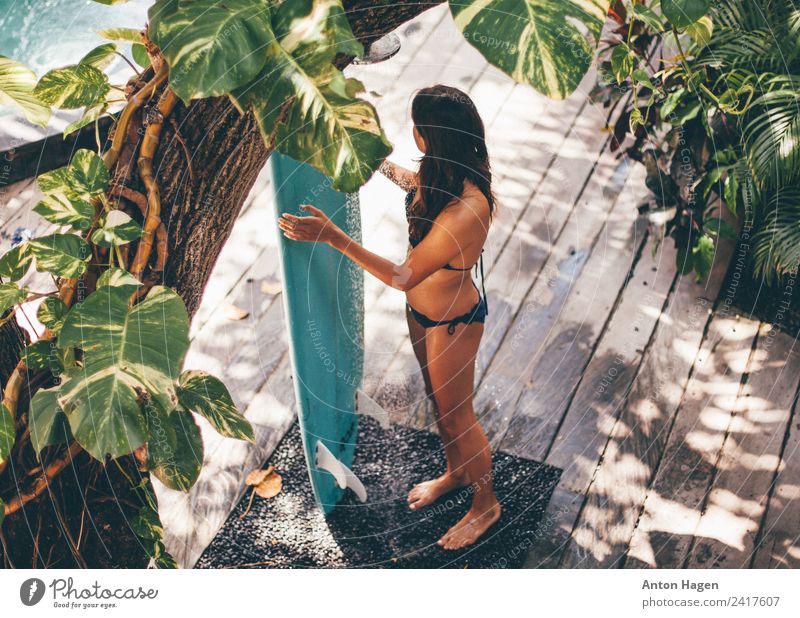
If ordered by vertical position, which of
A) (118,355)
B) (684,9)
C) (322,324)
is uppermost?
(684,9)

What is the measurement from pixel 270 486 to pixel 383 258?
0.96 metres

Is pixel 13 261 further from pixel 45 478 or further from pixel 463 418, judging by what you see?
pixel 463 418

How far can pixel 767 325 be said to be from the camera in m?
2.71

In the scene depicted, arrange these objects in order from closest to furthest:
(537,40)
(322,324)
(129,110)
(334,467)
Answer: (537,40) < (129,110) < (322,324) < (334,467)

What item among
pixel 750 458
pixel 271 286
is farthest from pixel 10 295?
pixel 750 458

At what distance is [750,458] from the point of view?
252 cm

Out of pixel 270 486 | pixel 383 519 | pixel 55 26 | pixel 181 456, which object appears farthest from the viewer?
pixel 55 26

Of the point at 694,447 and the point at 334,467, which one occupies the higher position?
the point at 334,467

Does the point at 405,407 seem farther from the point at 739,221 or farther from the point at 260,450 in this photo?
the point at 739,221

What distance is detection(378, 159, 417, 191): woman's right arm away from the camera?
1780 mm

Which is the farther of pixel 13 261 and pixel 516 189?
pixel 516 189

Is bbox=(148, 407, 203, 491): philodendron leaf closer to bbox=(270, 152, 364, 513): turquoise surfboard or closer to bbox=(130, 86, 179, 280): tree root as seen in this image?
bbox=(130, 86, 179, 280): tree root

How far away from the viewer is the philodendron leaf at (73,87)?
1564mm

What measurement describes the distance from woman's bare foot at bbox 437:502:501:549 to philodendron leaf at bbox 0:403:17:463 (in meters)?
1.10
